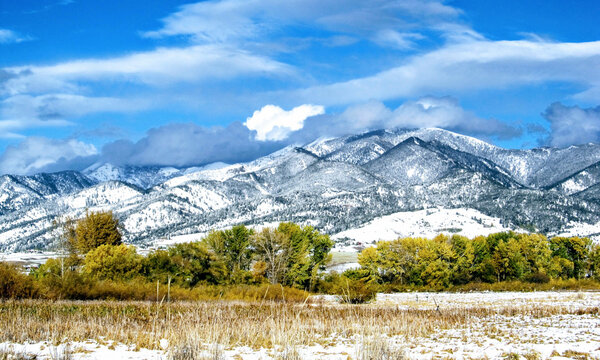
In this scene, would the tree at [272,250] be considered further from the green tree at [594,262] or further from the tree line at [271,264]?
the green tree at [594,262]

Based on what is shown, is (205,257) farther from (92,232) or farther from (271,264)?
(92,232)

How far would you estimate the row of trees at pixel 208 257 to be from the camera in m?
68.8

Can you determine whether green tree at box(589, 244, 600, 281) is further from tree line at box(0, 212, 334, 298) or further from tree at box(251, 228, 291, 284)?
tree at box(251, 228, 291, 284)

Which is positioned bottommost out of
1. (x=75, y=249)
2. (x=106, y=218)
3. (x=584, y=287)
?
(x=584, y=287)

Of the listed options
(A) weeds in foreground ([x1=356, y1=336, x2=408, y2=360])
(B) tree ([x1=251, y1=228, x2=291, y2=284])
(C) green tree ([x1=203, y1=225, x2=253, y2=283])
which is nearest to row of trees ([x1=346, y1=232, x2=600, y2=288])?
(B) tree ([x1=251, y1=228, x2=291, y2=284])

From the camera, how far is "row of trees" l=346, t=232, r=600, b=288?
355 feet

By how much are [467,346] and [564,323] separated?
9.28 meters

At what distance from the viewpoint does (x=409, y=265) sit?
4451 inches

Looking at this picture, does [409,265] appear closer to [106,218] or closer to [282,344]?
[106,218]

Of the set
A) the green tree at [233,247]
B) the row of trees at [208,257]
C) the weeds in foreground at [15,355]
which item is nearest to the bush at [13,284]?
the row of trees at [208,257]

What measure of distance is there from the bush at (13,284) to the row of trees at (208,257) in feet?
82.6

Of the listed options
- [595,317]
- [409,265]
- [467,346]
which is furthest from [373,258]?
[467,346]

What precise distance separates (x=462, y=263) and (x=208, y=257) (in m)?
64.5

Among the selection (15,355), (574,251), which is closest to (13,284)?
(15,355)
